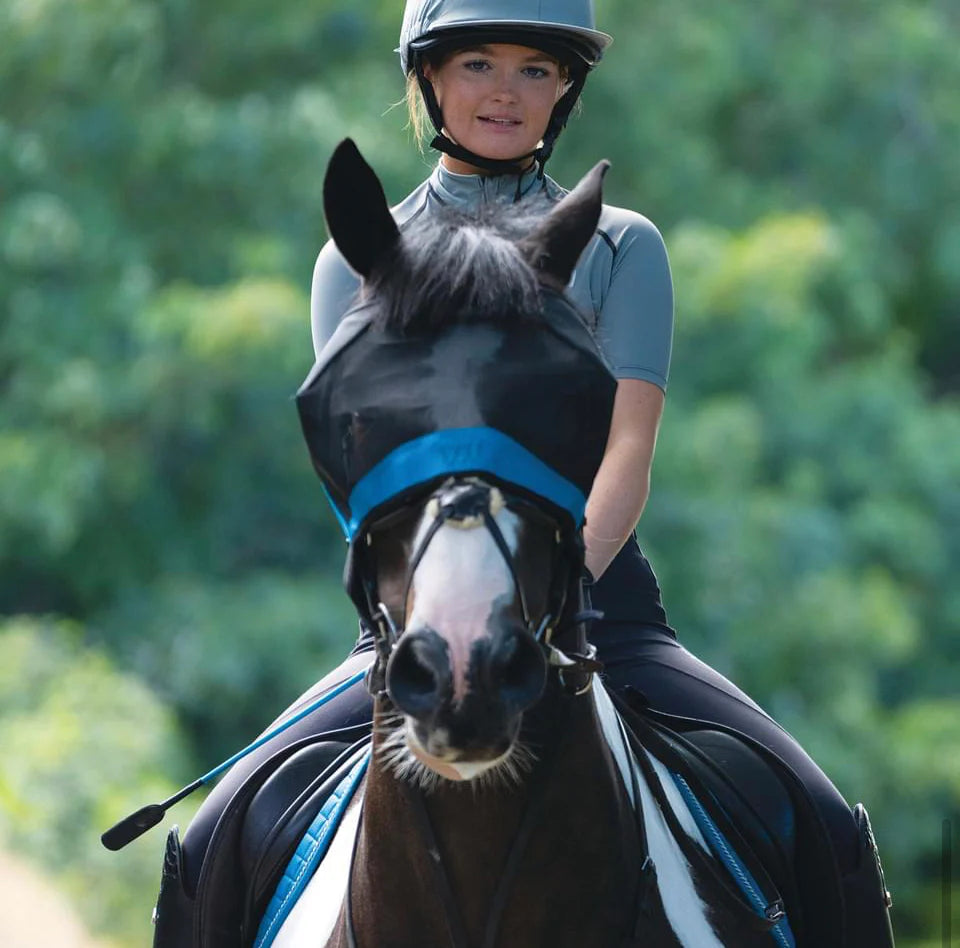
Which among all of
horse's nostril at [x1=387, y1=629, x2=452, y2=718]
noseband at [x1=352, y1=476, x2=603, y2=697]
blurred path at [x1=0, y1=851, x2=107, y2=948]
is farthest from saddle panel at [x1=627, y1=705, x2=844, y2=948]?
blurred path at [x1=0, y1=851, x2=107, y2=948]

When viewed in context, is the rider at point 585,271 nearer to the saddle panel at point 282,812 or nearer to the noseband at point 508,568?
the saddle panel at point 282,812

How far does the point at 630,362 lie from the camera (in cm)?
334

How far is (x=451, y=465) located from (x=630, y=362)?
93 cm

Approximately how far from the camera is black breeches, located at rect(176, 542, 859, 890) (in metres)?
3.51

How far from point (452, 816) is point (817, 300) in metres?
16.2

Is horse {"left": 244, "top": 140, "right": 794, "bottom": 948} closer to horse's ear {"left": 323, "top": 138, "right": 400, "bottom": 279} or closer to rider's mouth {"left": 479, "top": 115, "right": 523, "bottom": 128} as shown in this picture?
horse's ear {"left": 323, "top": 138, "right": 400, "bottom": 279}

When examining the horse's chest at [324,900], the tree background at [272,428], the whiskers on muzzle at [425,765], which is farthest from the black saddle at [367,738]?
the tree background at [272,428]

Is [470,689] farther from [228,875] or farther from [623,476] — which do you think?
[228,875]

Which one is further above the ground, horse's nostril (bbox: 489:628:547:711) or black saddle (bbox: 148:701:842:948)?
black saddle (bbox: 148:701:842:948)

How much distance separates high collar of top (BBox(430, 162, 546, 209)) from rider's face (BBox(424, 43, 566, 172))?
0.18ft

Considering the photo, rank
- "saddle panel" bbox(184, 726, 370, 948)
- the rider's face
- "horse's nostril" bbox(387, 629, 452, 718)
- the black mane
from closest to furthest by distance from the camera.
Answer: "horse's nostril" bbox(387, 629, 452, 718) < the black mane < "saddle panel" bbox(184, 726, 370, 948) < the rider's face

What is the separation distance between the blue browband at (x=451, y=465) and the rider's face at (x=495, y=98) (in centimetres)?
117

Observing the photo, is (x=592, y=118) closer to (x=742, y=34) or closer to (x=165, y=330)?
(x=742, y=34)

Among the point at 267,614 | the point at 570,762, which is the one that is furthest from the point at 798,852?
the point at 267,614
